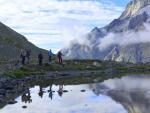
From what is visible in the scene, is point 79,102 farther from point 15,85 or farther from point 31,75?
point 31,75

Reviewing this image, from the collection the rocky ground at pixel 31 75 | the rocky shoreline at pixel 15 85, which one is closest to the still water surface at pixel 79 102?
the rocky shoreline at pixel 15 85

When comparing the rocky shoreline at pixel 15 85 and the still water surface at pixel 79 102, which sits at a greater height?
the rocky shoreline at pixel 15 85

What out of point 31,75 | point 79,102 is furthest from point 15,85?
point 31,75

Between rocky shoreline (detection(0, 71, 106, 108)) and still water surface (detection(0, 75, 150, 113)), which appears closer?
still water surface (detection(0, 75, 150, 113))

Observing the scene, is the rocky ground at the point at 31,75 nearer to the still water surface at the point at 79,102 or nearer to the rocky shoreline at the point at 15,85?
the rocky shoreline at the point at 15,85

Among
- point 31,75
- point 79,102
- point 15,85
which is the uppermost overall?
point 31,75

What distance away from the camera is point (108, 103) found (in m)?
64.9

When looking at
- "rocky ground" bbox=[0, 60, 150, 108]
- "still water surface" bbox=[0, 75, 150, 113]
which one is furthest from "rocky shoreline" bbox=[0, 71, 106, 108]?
"still water surface" bbox=[0, 75, 150, 113]

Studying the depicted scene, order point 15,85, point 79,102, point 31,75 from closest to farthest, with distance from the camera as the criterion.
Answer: point 79,102
point 15,85
point 31,75

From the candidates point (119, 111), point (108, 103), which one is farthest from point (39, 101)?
point (119, 111)

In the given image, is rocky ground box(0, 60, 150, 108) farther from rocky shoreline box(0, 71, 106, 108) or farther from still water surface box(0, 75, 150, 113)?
still water surface box(0, 75, 150, 113)

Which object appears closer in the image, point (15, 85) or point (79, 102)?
point (79, 102)

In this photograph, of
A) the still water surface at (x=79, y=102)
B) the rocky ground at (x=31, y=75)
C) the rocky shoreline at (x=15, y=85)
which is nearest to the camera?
the still water surface at (x=79, y=102)

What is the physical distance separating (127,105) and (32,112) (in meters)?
14.8
